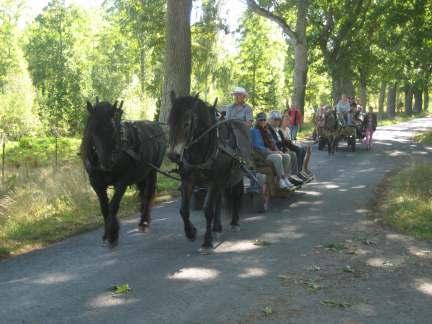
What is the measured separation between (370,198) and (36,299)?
803 centimetres

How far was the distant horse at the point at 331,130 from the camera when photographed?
2112 centimetres

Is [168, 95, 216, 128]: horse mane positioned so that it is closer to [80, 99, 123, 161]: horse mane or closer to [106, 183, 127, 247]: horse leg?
[80, 99, 123, 161]: horse mane

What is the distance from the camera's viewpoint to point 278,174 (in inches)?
408

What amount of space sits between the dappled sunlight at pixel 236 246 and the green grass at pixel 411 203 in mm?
2582

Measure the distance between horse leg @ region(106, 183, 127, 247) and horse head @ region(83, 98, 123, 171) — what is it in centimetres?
53

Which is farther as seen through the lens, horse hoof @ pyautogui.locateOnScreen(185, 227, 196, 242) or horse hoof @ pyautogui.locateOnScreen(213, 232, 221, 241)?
horse hoof @ pyautogui.locateOnScreen(213, 232, 221, 241)

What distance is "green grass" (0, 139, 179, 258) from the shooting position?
28.3 ft

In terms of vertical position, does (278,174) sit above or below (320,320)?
above

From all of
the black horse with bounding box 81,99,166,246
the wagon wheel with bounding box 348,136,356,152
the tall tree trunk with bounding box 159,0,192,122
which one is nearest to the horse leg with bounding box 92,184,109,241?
the black horse with bounding box 81,99,166,246

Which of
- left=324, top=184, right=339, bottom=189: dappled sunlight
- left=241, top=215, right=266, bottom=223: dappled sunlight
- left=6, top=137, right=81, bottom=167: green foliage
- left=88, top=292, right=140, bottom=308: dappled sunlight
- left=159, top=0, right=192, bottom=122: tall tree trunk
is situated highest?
left=159, top=0, right=192, bottom=122: tall tree trunk

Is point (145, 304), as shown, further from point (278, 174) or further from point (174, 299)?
point (278, 174)

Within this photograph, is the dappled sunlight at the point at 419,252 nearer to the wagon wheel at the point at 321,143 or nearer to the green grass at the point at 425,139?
the wagon wheel at the point at 321,143

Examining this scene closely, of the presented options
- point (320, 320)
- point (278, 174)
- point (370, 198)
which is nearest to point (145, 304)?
point (320, 320)

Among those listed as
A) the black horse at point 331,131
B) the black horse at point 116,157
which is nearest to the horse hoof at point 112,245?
the black horse at point 116,157
